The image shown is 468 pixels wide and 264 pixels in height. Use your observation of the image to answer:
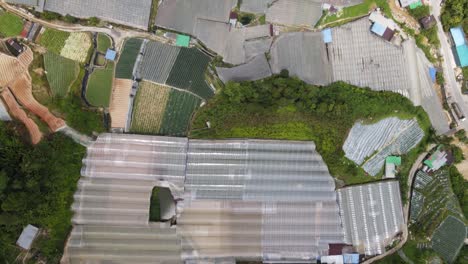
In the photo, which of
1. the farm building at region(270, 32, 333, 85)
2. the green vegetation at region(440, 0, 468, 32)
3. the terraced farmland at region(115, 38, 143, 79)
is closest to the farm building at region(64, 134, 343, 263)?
the terraced farmland at region(115, 38, 143, 79)

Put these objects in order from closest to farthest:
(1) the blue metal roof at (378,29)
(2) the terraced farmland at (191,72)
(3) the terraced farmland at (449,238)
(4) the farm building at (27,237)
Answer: (4) the farm building at (27,237), (3) the terraced farmland at (449,238), (2) the terraced farmland at (191,72), (1) the blue metal roof at (378,29)

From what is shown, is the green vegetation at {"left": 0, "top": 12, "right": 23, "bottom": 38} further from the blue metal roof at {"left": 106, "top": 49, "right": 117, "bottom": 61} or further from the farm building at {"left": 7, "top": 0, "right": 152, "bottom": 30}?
the blue metal roof at {"left": 106, "top": 49, "right": 117, "bottom": 61}

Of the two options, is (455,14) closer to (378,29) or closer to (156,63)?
(378,29)

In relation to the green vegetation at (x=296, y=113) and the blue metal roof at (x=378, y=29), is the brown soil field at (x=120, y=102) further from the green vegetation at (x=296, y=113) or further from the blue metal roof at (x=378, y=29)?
the blue metal roof at (x=378, y=29)

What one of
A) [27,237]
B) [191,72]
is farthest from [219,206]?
[27,237]

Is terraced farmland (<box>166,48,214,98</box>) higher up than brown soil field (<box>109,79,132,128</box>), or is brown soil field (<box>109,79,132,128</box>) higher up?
terraced farmland (<box>166,48,214,98</box>)

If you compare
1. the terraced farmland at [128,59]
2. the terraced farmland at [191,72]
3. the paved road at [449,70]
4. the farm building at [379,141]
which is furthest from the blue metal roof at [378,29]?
the terraced farmland at [128,59]

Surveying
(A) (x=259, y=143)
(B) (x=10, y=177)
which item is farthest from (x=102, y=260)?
(A) (x=259, y=143)

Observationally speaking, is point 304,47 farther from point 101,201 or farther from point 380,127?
point 101,201
